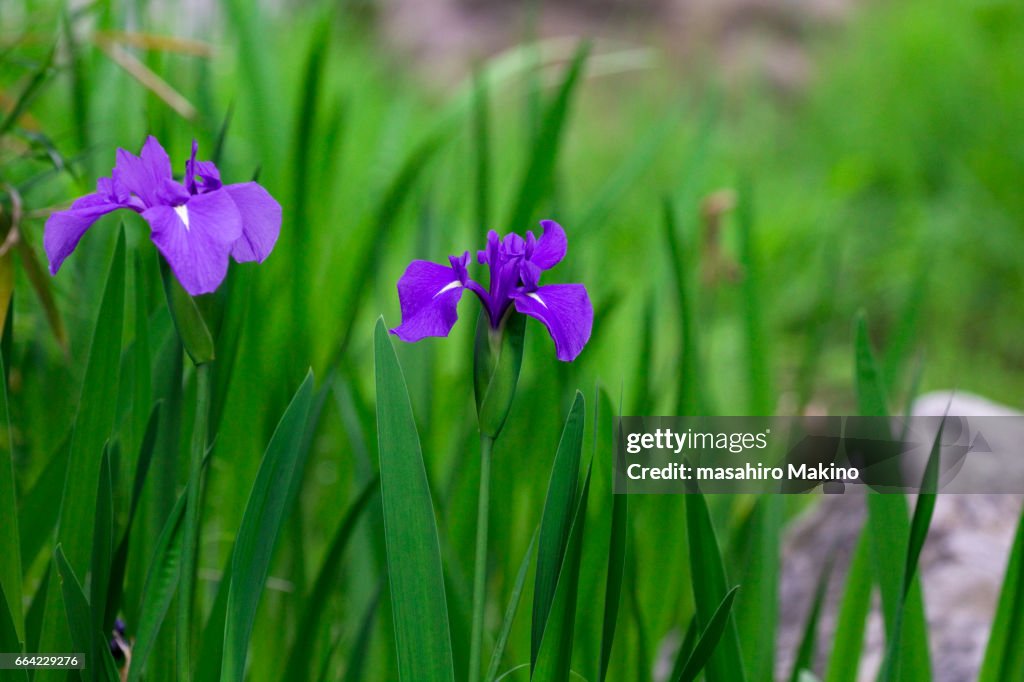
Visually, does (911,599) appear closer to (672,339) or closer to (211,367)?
(211,367)

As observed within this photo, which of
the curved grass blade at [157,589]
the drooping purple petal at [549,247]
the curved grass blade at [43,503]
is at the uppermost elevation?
the drooping purple petal at [549,247]

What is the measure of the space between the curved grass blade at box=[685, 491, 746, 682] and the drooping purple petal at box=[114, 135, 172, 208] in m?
0.26

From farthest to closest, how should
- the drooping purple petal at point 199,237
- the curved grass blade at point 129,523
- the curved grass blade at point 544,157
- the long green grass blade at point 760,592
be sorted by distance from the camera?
the curved grass blade at point 544,157 → the long green grass blade at point 760,592 → the curved grass blade at point 129,523 → the drooping purple petal at point 199,237

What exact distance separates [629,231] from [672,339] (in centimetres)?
62

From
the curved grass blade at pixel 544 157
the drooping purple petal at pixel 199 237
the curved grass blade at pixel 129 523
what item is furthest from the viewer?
the curved grass blade at pixel 544 157

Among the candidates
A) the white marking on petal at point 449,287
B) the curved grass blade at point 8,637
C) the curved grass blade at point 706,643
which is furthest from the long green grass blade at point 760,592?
the curved grass blade at point 8,637

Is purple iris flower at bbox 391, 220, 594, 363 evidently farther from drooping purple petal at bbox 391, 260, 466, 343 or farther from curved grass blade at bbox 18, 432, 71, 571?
curved grass blade at bbox 18, 432, 71, 571

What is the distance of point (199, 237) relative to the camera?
0.98ft

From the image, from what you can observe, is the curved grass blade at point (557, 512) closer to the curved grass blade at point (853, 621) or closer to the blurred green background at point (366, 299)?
the blurred green background at point (366, 299)

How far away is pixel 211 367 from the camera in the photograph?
0.46 metres

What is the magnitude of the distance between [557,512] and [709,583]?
0.12 metres

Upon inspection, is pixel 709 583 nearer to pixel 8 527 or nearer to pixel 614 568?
pixel 614 568

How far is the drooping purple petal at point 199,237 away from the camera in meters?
0.29

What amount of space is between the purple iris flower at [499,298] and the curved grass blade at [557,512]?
3 centimetres
